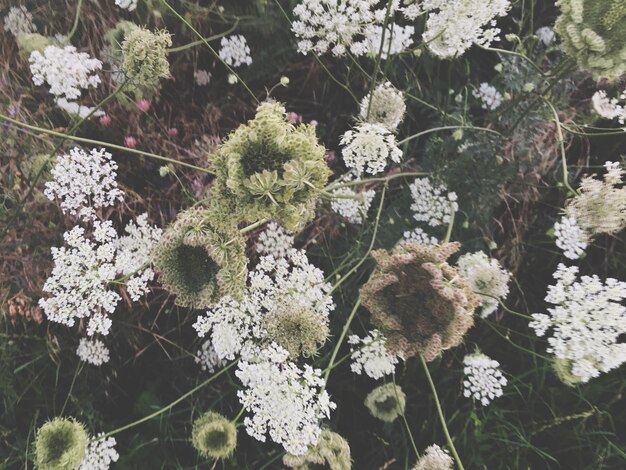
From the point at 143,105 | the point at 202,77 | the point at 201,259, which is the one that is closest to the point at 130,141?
the point at 143,105

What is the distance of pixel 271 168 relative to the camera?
1.50 meters

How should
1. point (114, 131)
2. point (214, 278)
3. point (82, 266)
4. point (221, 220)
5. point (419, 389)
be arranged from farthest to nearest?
point (419, 389), point (114, 131), point (82, 266), point (214, 278), point (221, 220)

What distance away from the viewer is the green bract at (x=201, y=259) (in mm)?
1721

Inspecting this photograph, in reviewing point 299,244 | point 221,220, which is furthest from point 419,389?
point 221,220

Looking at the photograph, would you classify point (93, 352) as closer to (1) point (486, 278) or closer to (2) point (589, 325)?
(1) point (486, 278)

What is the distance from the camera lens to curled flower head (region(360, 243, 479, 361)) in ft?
5.56

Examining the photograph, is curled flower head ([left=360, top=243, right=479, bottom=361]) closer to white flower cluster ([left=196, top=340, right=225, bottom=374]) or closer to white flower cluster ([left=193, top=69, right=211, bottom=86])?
white flower cluster ([left=196, top=340, right=225, bottom=374])

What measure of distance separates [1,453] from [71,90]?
2.05 meters

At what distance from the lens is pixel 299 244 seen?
9.09ft

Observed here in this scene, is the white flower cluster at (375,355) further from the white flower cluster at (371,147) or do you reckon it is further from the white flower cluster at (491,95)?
the white flower cluster at (491,95)

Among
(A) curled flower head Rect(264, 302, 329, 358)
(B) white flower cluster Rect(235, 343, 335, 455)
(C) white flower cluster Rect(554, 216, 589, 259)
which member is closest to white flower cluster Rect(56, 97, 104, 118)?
(A) curled flower head Rect(264, 302, 329, 358)

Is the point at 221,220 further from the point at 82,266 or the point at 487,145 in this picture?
the point at 487,145

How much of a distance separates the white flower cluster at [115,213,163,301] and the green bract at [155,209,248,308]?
32 cm

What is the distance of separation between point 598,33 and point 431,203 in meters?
0.97
